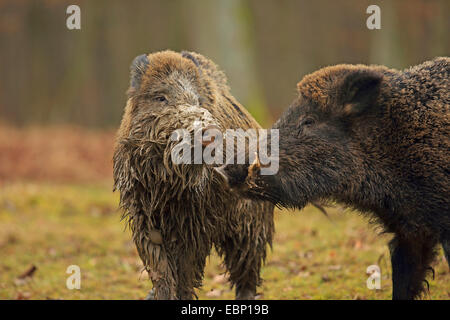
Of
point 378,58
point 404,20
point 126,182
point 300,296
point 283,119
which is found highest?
point 404,20

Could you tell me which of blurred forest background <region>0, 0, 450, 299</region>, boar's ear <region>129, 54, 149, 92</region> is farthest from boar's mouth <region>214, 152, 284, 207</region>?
blurred forest background <region>0, 0, 450, 299</region>

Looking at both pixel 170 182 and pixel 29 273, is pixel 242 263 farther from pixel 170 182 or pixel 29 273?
pixel 29 273

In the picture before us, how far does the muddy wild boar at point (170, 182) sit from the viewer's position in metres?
5.33

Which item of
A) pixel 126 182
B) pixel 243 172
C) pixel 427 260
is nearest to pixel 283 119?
pixel 243 172

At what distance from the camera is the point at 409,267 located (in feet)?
19.5

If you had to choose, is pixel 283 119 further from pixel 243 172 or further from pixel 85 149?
pixel 85 149

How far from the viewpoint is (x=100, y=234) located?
34.4 feet

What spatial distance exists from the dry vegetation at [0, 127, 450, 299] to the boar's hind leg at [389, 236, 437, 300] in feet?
2.41

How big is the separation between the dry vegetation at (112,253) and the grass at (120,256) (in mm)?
13

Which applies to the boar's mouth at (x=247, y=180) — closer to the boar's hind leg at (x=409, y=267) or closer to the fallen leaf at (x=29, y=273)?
the boar's hind leg at (x=409, y=267)

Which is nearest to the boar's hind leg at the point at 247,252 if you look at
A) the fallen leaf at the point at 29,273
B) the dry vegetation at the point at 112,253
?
the dry vegetation at the point at 112,253

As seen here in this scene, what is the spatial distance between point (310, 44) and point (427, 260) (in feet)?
89.5

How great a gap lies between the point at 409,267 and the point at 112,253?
16.6ft

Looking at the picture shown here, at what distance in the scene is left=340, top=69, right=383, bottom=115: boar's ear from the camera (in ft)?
17.7
